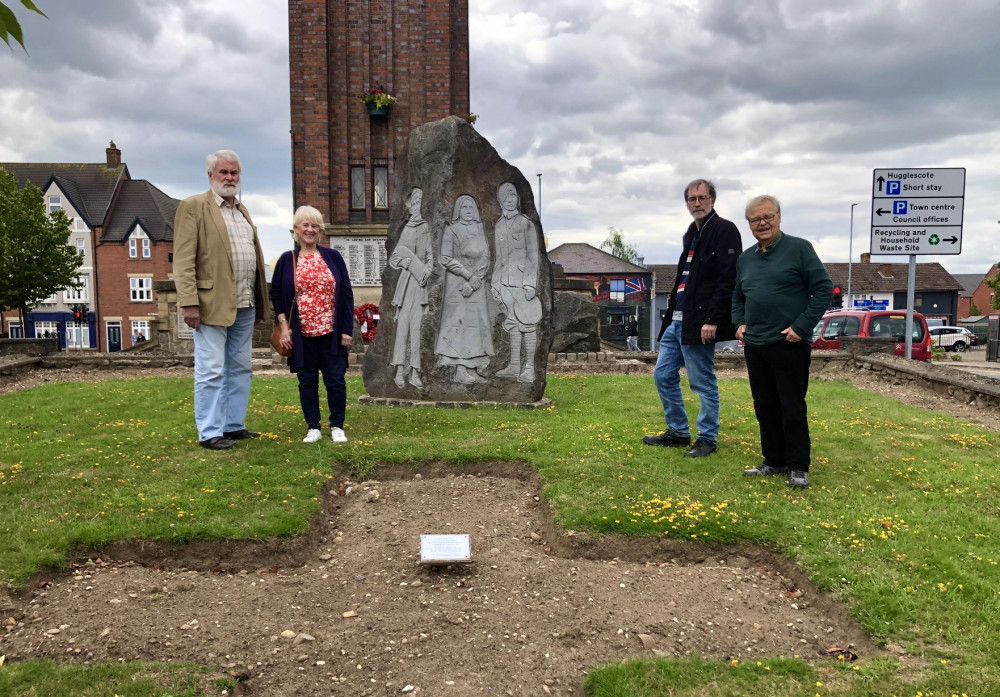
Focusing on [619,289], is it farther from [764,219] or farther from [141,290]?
[764,219]

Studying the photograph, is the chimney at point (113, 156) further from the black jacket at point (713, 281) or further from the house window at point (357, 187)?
the black jacket at point (713, 281)

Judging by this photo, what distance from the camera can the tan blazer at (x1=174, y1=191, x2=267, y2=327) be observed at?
534cm

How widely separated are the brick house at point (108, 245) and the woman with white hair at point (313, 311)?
4362 centimetres

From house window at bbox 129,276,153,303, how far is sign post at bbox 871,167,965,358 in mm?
44272

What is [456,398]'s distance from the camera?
8.18 meters

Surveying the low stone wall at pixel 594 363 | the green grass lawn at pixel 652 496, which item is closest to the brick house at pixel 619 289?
the low stone wall at pixel 594 363

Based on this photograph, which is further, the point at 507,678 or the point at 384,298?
the point at 384,298

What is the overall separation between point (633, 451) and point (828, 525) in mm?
1931

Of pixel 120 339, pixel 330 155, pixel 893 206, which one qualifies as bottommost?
pixel 120 339

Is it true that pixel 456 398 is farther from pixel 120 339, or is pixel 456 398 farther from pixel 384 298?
pixel 120 339

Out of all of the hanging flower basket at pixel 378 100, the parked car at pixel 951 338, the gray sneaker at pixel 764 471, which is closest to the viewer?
the gray sneaker at pixel 764 471

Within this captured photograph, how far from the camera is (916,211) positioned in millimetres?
13891

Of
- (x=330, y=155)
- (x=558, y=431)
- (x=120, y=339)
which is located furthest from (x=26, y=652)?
(x=120, y=339)

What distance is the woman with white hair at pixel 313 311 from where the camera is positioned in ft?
19.0
